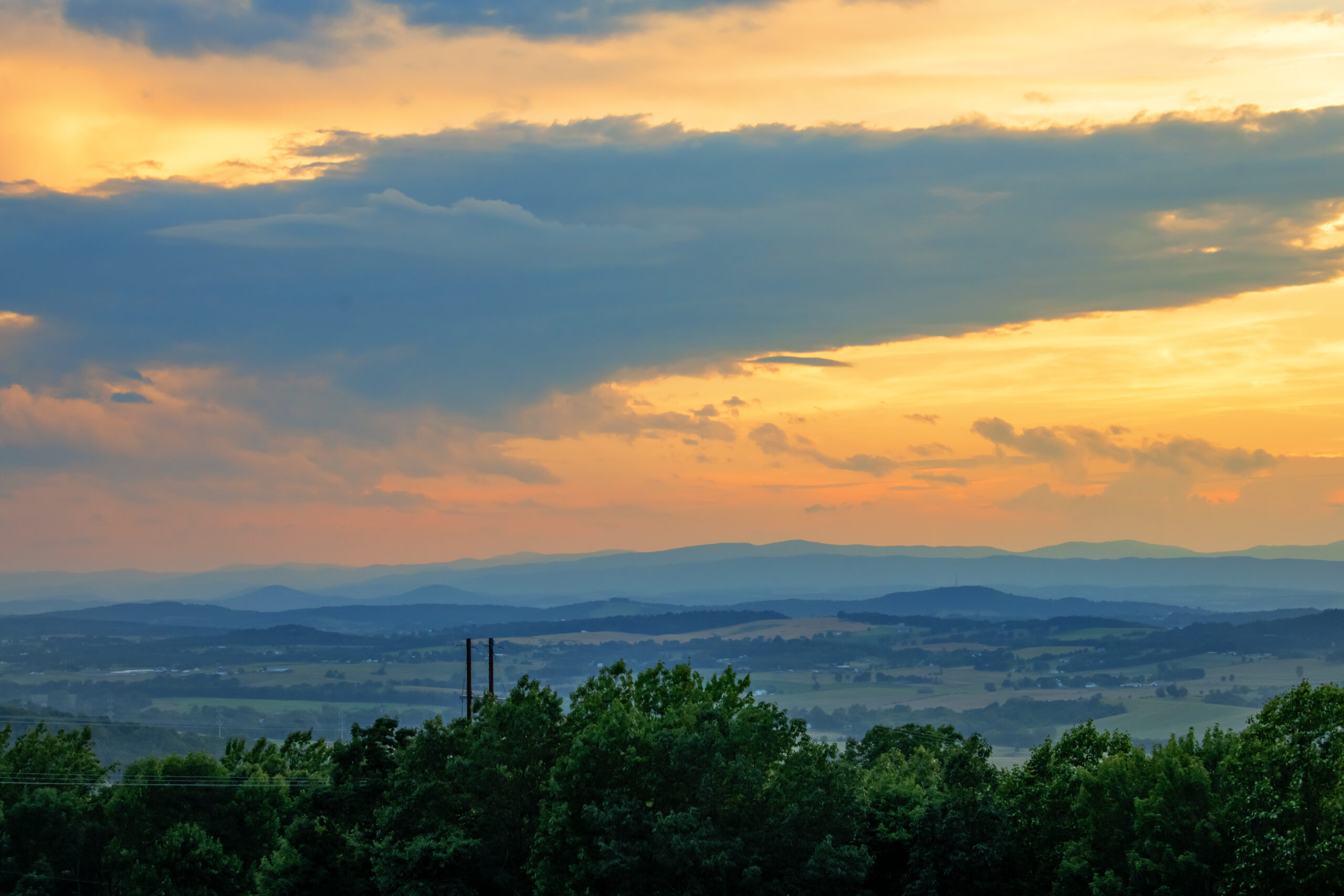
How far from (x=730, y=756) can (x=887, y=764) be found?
85.6 feet

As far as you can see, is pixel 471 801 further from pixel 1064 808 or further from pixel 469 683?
pixel 1064 808

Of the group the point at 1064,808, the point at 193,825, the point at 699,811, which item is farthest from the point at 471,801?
the point at 1064,808

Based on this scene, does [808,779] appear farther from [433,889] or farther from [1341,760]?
[1341,760]

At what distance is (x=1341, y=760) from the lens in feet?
144

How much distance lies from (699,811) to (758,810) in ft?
8.44

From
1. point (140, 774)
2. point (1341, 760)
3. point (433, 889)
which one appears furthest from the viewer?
point (140, 774)

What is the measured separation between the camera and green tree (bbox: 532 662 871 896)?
1981 inches

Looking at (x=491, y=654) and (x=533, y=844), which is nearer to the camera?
(x=533, y=844)

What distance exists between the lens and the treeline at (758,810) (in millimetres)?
46062

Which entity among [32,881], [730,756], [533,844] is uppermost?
[730,756]

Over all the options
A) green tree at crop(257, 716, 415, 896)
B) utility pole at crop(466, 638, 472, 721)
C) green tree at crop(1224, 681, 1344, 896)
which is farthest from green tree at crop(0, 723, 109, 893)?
green tree at crop(1224, 681, 1344, 896)

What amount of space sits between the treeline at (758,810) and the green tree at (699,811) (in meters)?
0.09

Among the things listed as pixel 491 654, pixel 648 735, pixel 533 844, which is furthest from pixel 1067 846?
pixel 491 654

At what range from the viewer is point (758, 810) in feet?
172
